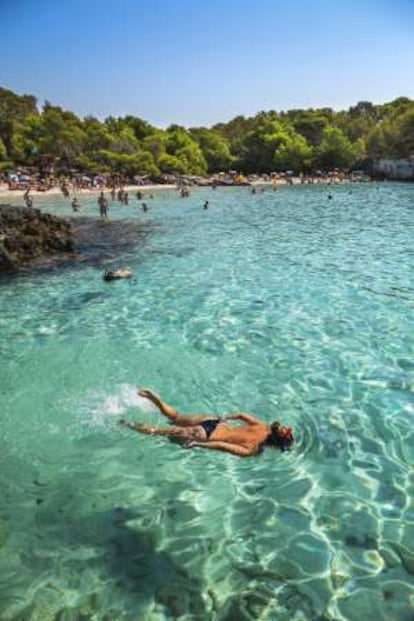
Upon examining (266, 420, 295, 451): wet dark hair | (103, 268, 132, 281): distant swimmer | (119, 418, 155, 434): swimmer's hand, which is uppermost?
(266, 420, 295, 451): wet dark hair

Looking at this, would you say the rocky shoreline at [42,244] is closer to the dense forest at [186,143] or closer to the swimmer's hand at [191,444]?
the swimmer's hand at [191,444]

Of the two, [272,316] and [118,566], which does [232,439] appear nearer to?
[118,566]

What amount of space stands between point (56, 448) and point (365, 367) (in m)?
5.77

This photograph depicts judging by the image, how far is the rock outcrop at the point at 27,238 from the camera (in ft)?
65.9

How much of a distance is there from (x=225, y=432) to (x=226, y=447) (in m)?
0.30

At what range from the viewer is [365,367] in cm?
968

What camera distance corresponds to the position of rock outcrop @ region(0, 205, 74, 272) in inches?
791

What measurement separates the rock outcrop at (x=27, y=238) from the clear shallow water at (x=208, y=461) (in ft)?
14.2

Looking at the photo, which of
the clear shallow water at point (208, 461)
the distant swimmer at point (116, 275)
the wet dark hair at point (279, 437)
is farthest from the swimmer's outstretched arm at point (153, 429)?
the distant swimmer at point (116, 275)

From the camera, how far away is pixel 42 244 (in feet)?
73.8

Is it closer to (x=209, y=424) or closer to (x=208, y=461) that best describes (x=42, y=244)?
(x=209, y=424)

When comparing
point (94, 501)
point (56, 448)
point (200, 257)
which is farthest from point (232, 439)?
point (200, 257)

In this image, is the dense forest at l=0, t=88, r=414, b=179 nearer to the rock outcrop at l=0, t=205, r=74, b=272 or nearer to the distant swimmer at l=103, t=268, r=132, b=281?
the rock outcrop at l=0, t=205, r=74, b=272

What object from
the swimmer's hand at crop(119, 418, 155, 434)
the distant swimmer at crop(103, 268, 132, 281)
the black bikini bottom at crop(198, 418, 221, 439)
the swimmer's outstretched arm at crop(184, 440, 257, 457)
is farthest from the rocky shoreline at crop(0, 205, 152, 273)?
the swimmer's outstretched arm at crop(184, 440, 257, 457)
